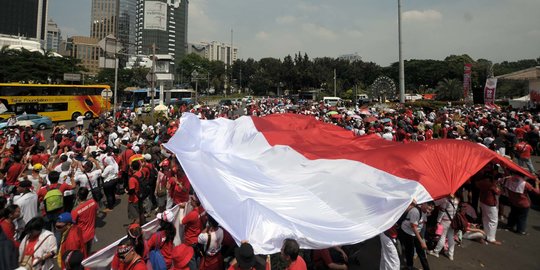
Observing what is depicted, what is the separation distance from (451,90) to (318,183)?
53.7 meters

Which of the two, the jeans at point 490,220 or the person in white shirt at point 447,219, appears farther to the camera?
the jeans at point 490,220

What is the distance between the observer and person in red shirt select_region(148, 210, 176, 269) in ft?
13.7

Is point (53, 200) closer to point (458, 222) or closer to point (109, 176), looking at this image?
point (109, 176)

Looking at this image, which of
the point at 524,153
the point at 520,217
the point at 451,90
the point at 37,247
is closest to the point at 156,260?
the point at 37,247

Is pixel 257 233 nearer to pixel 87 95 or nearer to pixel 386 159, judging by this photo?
pixel 386 159

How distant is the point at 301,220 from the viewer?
462cm

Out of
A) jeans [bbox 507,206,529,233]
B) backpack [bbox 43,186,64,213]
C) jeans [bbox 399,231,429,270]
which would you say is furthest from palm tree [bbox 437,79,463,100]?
backpack [bbox 43,186,64,213]

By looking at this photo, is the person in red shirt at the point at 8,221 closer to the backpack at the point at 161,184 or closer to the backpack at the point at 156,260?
the backpack at the point at 156,260

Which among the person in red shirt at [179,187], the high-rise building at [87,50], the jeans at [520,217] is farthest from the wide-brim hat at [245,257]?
the high-rise building at [87,50]

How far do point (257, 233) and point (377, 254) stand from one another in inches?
117

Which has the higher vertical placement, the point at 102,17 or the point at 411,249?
the point at 102,17

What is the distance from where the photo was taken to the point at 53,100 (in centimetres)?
2681

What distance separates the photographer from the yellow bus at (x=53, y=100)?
24.4 meters

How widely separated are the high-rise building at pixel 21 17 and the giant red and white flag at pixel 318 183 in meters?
125
